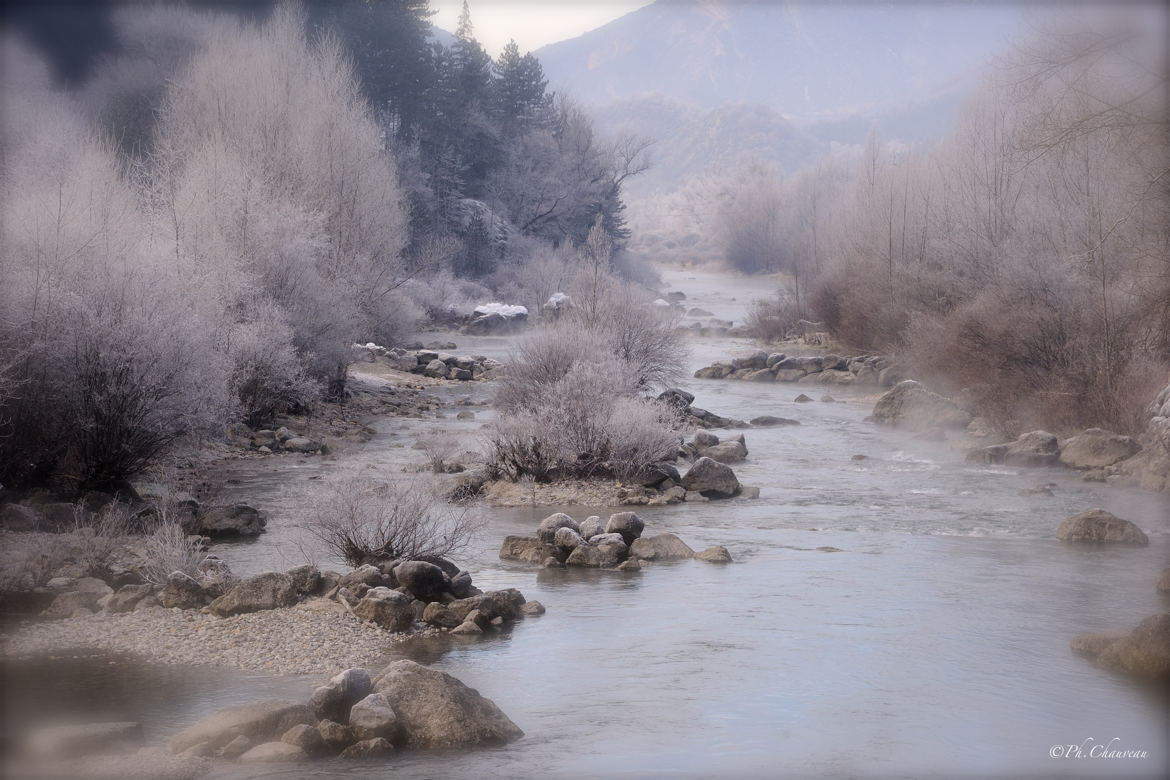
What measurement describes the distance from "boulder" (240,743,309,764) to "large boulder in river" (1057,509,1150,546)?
11231 mm

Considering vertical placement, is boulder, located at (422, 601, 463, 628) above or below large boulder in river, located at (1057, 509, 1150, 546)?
above

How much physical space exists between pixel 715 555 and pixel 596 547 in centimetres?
152

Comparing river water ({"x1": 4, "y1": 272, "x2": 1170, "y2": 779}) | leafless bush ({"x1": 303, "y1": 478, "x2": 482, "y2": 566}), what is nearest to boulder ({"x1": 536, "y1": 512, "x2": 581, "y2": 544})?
river water ({"x1": 4, "y1": 272, "x2": 1170, "y2": 779})

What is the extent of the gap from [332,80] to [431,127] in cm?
2414

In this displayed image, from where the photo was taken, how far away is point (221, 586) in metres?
11.0

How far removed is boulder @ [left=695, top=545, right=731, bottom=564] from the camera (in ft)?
45.0

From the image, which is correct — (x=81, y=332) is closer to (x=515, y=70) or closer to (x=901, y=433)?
(x=901, y=433)

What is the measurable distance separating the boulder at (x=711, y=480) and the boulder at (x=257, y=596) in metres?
Answer: 8.66

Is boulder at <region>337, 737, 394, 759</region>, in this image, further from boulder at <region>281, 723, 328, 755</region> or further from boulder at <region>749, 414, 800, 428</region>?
boulder at <region>749, 414, 800, 428</region>

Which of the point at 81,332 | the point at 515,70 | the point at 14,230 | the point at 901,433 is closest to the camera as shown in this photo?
the point at 81,332

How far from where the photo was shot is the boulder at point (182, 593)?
1071 cm

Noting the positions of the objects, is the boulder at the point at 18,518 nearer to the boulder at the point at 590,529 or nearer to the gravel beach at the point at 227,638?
the gravel beach at the point at 227,638

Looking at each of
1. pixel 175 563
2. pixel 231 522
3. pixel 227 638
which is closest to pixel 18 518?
pixel 231 522

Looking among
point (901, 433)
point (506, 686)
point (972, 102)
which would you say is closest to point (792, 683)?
point (506, 686)
